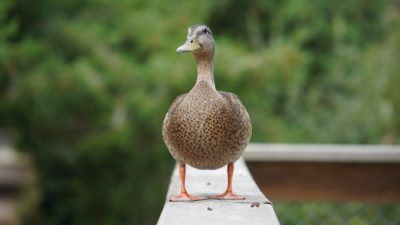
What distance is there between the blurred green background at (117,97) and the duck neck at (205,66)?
303 cm

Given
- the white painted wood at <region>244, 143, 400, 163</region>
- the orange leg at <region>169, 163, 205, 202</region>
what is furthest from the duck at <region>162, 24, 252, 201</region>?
the white painted wood at <region>244, 143, 400, 163</region>

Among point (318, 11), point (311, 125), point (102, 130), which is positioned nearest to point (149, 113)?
point (102, 130)

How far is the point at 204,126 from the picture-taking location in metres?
2.27

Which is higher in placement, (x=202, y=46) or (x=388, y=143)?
(x=202, y=46)

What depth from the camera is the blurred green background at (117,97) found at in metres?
5.82

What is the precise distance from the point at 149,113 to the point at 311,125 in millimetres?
1555

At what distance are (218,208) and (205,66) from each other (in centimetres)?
44

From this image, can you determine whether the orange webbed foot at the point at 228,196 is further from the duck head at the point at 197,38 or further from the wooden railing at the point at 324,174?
the wooden railing at the point at 324,174

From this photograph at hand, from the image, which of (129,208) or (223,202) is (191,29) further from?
(129,208)

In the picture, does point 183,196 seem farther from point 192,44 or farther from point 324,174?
point 324,174

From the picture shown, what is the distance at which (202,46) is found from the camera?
2342 millimetres

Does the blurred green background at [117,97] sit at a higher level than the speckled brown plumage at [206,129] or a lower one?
lower

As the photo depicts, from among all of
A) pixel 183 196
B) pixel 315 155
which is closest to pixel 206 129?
pixel 183 196

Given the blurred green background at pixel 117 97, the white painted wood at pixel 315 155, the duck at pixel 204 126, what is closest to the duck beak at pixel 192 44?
the duck at pixel 204 126
